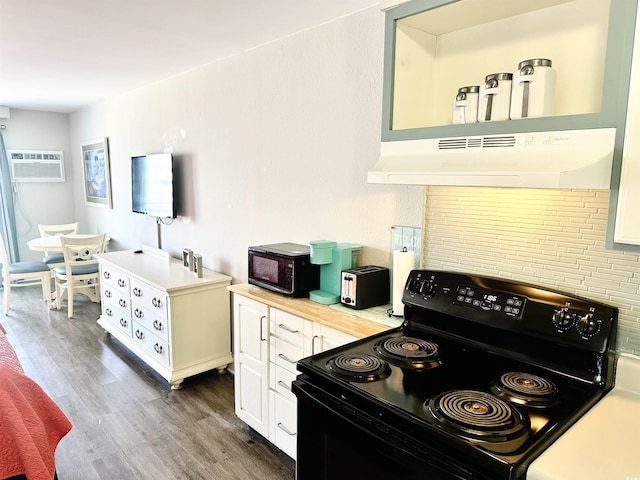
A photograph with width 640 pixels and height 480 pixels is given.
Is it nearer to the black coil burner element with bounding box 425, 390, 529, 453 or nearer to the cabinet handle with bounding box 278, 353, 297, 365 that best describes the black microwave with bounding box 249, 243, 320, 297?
the cabinet handle with bounding box 278, 353, 297, 365

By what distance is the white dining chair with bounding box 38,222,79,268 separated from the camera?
5.16 meters

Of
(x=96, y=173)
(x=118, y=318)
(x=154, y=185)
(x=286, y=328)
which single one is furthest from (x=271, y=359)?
(x=96, y=173)

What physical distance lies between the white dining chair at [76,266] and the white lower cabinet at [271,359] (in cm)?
299

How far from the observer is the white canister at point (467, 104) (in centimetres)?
159

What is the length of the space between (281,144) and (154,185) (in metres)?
1.73

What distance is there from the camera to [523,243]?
1.62 meters

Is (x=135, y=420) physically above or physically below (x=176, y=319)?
below

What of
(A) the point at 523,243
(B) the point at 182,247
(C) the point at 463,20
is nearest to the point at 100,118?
(B) the point at 182,247

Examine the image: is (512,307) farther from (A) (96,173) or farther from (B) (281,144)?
(A) (96,173)

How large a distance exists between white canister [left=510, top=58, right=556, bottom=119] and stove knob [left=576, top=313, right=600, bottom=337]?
2.12 feet

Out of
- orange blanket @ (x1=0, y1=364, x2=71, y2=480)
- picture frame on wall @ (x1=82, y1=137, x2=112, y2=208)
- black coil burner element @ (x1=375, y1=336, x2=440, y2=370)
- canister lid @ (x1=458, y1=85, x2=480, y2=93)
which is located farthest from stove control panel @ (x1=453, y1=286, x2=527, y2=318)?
picture frame on wall @ (x1=82, y1=137, x2=112, y2=208)

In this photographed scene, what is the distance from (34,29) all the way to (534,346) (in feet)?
10.0

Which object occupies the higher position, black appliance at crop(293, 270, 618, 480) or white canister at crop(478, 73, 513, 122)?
white canister at crop(478, 73, 513, 122)

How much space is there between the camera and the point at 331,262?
89.0 inches
